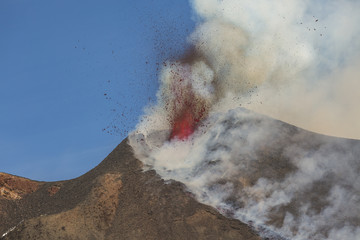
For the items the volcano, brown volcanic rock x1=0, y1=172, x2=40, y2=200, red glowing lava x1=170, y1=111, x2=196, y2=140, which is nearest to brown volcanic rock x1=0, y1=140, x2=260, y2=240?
the volcano

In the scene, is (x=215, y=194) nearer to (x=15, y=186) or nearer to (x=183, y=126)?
(x=183, y=126)

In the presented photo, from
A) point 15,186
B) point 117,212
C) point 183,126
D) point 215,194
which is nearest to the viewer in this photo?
point 117,212

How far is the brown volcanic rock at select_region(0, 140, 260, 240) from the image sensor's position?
69.4ft

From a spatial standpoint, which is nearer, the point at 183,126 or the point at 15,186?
the point at 15,186

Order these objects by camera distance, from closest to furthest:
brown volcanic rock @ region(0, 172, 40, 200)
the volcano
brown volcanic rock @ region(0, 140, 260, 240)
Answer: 1. brown volcanic rock @ region(0, 140, 260, 240)
2. the volcano
3. brown volcanic rock @ region(0, 172, 40, 200)

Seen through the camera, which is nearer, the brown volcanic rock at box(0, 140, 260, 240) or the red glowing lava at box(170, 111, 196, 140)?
the brown volcanic rock at box(0, 140, 260, 240)

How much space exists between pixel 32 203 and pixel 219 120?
39.4 ft

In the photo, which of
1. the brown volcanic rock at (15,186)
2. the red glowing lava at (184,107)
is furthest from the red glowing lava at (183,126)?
the brown volcanic rock at (15,186)

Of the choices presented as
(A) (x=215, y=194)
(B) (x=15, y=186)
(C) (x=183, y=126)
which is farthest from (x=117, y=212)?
(C) (x=183, y=126)

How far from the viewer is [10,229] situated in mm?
21750

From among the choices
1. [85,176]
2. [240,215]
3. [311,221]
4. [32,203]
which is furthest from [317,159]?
[32,203]

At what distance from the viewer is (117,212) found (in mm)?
22625

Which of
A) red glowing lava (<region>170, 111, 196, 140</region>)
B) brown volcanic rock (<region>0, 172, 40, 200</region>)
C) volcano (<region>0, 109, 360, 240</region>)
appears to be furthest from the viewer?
red glowing lava (<region>170, 111, 196, 140</region>)

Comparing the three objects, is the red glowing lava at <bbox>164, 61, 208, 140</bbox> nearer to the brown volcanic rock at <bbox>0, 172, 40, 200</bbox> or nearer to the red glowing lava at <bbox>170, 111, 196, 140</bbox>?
the red glowing lava at <bbox>170, 111, 196, 140</bbox>
